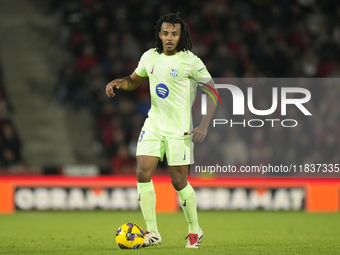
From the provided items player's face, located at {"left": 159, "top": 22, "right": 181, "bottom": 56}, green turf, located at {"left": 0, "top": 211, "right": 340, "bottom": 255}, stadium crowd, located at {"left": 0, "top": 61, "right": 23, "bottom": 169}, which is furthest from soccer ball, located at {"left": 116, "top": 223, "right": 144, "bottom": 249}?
stadium crowd, located at {"left": 0, "top": 61, "right": 23, "bottom": 169}

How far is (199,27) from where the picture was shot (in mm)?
14594

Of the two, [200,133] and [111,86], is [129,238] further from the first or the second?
[111,86]

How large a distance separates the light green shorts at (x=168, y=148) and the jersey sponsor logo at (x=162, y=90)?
0.36 metres

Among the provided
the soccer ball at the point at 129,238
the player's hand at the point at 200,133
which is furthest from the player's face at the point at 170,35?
the soccer ball at the point at 129,238

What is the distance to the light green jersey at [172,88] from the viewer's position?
5.72 m

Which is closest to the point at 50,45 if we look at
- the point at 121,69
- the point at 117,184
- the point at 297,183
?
the point at 121,69

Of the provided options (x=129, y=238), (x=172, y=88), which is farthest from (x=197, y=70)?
(x=129, y=238)

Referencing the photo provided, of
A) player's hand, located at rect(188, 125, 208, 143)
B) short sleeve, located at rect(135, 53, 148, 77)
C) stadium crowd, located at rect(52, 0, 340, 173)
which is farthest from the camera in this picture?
stadium crowd, located at rect(52, 0, 340, 173)

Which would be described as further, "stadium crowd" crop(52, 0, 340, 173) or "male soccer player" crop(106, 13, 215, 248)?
"stadium crowd" crop(52, 0, 340, 173)

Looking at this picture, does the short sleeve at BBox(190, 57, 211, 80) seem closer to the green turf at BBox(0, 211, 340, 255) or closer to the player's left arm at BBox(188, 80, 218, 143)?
the player's left arm at BBox(188, 80, 218, 143)

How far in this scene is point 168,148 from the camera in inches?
226

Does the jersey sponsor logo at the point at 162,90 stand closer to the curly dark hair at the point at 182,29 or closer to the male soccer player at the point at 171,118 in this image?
the male soccer player at the point at 171,118

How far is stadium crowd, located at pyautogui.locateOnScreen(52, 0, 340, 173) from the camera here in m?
13.2

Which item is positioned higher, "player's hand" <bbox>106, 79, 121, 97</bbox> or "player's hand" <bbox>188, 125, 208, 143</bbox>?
"player's hand" <bbox>106, 79, 121, 97</bbox>
